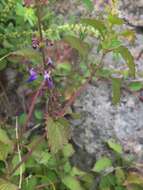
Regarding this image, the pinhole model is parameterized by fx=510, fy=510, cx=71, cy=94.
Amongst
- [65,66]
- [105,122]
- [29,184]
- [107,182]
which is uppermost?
[65,66]

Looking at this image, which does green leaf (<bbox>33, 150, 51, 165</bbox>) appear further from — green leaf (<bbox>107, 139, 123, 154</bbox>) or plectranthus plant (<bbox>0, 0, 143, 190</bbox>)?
green leaf (<bbox>107, 139, 123, 154</bbox>)

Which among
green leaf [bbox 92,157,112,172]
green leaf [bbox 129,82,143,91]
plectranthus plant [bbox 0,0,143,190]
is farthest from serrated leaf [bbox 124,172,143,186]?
green leaf [bbox 129,82,143,91]

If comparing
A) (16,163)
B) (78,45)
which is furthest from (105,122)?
(78,45)

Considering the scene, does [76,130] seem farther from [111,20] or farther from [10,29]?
[111,20]

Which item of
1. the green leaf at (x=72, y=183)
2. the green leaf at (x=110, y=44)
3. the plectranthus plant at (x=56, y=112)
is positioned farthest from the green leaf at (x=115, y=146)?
the green leaf at (x=110, y=44)

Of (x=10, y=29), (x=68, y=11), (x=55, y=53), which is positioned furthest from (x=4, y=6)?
(x=68, y=11)

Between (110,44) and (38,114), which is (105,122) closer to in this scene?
(38,114)
